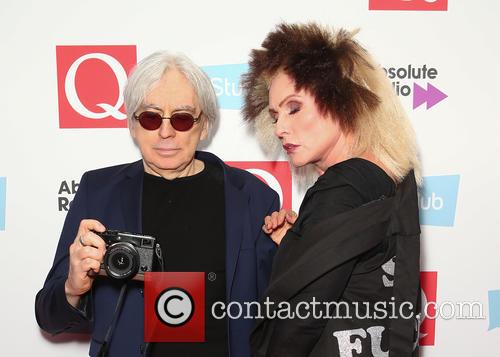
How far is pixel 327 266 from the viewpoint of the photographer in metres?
0.80

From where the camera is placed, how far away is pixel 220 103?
1437mm

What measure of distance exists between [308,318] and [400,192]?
28 cm

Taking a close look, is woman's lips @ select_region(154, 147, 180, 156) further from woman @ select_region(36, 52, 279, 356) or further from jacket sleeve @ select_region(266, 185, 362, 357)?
jacket sleeve @ select_region(266, 185, 362, 357)

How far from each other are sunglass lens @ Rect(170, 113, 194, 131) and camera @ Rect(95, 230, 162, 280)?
0.87 feet

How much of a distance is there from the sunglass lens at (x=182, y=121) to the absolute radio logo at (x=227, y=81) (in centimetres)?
35

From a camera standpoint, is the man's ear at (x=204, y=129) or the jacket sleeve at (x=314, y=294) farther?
the man's ear at (x=204, y=129)

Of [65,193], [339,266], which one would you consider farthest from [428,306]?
[65,193]

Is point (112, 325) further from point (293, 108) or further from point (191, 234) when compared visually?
point (293, 108)

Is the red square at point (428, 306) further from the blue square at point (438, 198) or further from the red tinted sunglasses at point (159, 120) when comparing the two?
the red tinted sunglasses at point (159, 120)

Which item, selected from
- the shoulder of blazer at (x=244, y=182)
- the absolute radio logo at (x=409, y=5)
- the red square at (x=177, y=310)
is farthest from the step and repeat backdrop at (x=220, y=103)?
the red square at (x=177, y=310)

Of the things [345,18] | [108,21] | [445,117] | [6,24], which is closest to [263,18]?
[345,18]

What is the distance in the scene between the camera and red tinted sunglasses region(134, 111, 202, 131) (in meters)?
1.09

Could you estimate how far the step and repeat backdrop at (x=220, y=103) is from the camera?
138 cm

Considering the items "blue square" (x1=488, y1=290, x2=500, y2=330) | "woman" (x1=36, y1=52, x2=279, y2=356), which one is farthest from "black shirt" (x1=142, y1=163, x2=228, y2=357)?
"blue square" (x1=488, y1=290, x2=500, y2=330)
